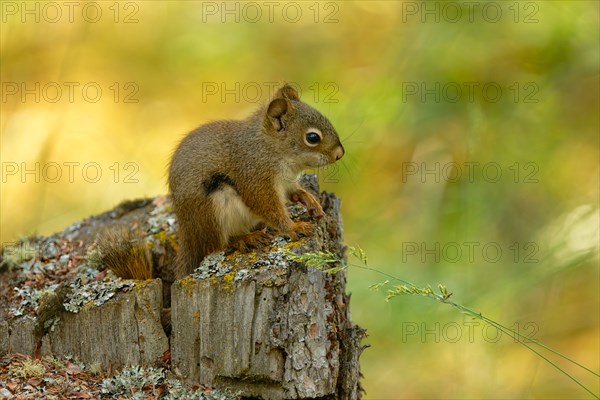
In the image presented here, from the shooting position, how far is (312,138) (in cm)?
494

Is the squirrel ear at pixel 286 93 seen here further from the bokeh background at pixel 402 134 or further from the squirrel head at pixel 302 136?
the bokeh background at pixel 402 134

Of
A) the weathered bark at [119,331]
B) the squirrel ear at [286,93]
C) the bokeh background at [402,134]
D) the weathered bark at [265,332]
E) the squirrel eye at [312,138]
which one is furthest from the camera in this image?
the bokeh background at [402,134]

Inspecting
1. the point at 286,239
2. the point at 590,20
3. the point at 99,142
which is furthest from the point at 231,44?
the point at 286,239

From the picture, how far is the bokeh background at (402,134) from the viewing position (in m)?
6.38

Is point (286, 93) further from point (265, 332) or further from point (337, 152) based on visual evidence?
point (265, 332)

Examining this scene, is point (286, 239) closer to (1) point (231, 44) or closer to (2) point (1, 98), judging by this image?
(1) point (231, 44)

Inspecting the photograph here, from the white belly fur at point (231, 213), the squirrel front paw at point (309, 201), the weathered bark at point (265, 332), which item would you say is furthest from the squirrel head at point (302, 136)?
the weathered bark at point (265, 332)

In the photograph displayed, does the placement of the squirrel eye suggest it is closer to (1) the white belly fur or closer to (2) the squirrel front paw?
(2) the squirrel front paw

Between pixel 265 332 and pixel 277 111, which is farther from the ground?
pixel 277 111

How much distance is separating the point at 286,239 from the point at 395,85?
2948 millimetres

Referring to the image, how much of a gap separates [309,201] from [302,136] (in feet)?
1.34

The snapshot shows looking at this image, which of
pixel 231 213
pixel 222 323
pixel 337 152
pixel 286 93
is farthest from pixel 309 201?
pixel 222 323

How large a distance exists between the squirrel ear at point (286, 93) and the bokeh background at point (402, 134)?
2.47 feet

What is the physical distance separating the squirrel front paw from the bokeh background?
1.05 metres
